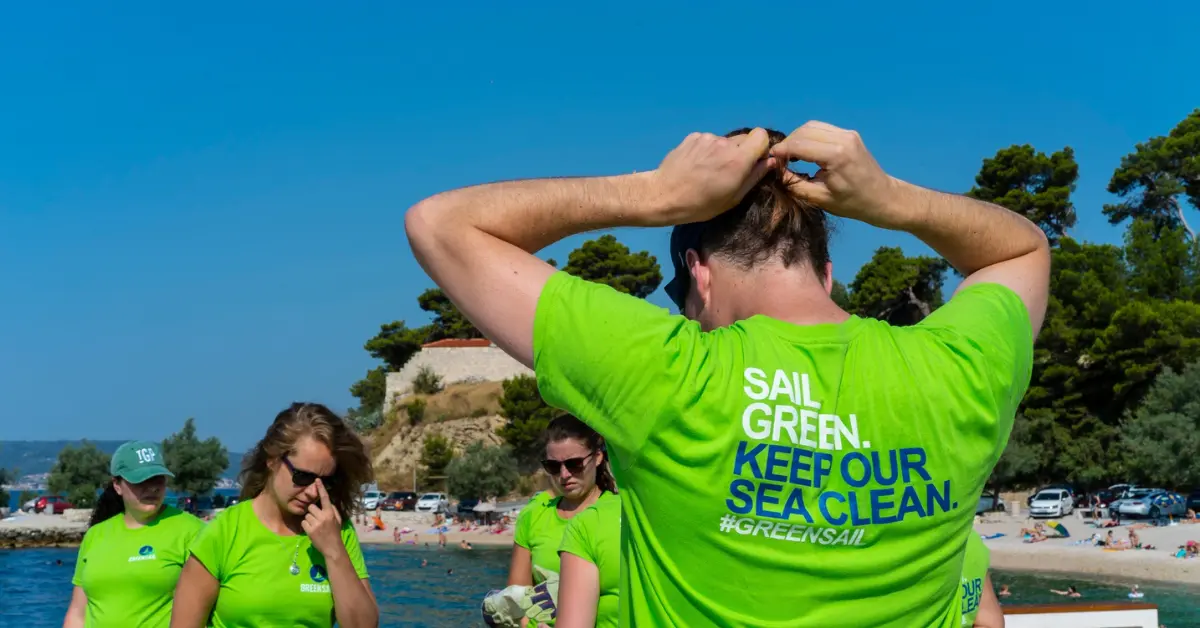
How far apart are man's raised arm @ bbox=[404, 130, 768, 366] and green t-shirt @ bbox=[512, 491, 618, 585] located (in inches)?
136

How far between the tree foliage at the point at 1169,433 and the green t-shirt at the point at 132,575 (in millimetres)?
37781

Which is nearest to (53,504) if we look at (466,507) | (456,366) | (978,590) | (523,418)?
(466,507)

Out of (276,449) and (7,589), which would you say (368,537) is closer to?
(7,589)

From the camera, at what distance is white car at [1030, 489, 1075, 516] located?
3941 centimetres

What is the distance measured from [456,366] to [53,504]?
24461 mm

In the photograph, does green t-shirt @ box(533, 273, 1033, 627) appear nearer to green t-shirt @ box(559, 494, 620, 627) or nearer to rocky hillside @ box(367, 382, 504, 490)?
green t-shirt @ box(559, 494, 620, 627)

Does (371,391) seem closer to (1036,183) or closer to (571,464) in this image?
(1036,183)

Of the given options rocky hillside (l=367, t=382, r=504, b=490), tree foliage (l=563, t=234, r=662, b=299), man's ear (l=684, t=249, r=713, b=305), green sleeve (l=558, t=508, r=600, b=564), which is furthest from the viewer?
tree foliage (l=563, t=234, r=662, b=299)

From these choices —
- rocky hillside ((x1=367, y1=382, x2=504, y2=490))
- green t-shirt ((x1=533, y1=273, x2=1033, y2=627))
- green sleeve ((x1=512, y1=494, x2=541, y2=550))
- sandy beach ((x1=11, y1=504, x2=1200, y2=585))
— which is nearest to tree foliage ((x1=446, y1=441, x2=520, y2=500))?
rocky hillside ((x1=367, y1=382, x2=504, y2=490))

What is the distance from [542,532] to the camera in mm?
5133

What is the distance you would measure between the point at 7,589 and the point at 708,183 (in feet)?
142

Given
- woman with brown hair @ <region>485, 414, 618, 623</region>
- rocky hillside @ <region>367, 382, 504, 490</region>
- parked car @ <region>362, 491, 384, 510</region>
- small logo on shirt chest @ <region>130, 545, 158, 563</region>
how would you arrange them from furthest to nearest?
1. rocky hillside @ <region>367, 382, 504, 490</region>
2. parked car @ <region>362, 491, 384, 510</region>
3. small logo on shirt chest @ <region>130, 545, 158, 563</region>
4. woman with brown hair @ <region>485, 414, 618, 623</region>

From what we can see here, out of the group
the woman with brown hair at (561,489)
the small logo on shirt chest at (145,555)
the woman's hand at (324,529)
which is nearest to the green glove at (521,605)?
the woman with brown hair at (561,489)

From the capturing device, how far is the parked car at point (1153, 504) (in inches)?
1422
